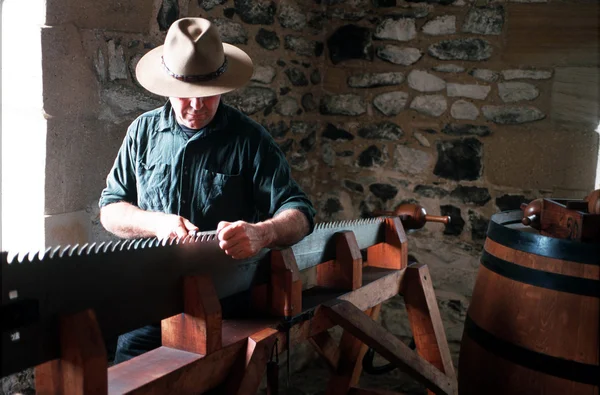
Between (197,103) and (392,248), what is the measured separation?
91 centimetres

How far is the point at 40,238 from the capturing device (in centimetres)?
225

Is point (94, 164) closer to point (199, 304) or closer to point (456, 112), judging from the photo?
point (199, 304)

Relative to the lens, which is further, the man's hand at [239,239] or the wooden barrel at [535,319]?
the wooden barrel at [535,319]

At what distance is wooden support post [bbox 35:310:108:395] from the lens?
47.4 inches

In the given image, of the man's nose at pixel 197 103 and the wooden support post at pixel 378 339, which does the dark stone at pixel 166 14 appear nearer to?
the man's nose at pixel 197 103

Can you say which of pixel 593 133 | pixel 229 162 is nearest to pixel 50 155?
pixel 229 162

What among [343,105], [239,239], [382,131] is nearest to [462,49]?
[382,131]

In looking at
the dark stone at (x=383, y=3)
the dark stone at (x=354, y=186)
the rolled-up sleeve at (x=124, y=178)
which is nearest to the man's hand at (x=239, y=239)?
the rolled-up sleeve at (x=124, y=178)

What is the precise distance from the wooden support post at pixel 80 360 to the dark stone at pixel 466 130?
267cm

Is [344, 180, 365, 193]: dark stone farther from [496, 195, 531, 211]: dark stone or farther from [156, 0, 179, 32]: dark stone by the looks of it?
[156, 0, 179, 32]: dark stone

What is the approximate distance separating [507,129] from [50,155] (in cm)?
227

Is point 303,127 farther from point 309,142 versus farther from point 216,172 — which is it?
point 216,172

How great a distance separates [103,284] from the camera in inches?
51.7

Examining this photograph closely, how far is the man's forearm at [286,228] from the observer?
1752 millimetres
